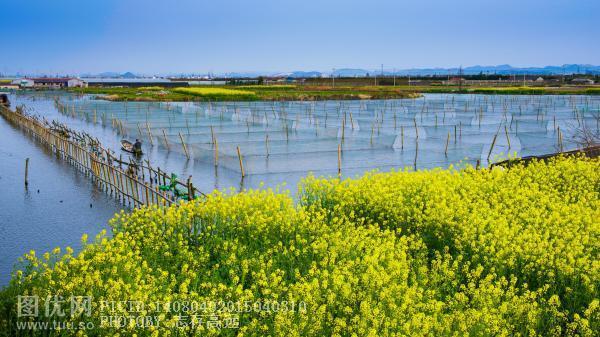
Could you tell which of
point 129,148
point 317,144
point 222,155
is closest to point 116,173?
point 222,155

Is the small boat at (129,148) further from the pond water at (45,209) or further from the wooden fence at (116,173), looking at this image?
the pond water at (45,209)

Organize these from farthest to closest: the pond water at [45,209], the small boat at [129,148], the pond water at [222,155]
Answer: the small boat at [129,148] < the pond water at [222,155] < the pond water at [45,209]

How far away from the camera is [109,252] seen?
24.4 ft

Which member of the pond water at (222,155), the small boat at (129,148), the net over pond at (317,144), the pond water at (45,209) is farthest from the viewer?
the small boat at (129,148)

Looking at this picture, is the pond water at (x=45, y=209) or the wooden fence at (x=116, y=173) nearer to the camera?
the pond water at (x=45, y=209)

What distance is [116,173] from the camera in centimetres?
1753

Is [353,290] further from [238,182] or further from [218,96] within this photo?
[218,96]

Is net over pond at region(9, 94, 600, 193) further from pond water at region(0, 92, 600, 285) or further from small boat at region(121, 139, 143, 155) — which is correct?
small boat at region(121, 139, 143, 155)

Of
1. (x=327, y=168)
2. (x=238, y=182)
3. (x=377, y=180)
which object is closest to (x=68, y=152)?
(x=238, y=182)

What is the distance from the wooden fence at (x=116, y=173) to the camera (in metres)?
15.5

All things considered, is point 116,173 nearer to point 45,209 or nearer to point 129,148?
point 45,209

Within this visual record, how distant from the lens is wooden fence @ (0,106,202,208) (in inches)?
610

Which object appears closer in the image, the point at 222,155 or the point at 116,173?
the point at 116,173

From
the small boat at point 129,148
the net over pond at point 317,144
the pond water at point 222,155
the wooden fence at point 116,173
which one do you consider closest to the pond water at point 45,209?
the pond water at point 222,155
